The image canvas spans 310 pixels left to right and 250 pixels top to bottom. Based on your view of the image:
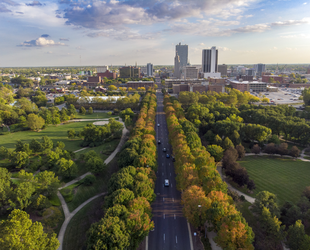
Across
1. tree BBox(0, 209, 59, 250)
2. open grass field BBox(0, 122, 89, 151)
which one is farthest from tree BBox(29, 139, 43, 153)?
tree BBox(0, 209, 59, 250)

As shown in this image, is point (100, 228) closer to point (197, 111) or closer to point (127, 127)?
point (127, 127)

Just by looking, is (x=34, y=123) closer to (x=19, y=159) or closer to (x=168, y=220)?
(x=19, y=159)

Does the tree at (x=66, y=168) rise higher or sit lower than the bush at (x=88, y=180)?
higher

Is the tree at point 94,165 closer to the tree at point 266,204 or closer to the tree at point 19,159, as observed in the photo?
the tree at point 19,159

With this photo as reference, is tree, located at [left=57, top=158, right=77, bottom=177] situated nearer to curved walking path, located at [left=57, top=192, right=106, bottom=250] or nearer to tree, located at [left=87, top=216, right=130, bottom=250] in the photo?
curved walking path, located at [left=57, top=192, right=106, bottom=250]

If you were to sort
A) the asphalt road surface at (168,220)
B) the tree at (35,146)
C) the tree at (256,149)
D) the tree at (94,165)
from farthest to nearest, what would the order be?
the tree at (256,149)
the tree at (35,146)
the tree at (94,165)
the asphalt road surface at (168,220)

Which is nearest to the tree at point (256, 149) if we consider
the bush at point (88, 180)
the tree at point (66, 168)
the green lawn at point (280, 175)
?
the green lawn at point (280, 175)
